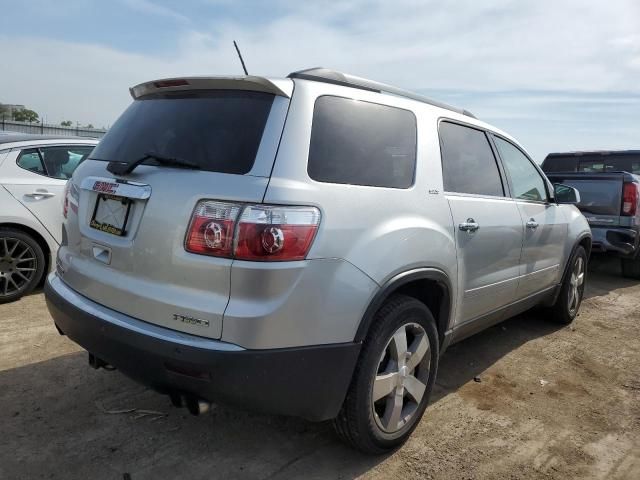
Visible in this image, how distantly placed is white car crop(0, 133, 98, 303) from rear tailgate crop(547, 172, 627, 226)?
6626 millimetres

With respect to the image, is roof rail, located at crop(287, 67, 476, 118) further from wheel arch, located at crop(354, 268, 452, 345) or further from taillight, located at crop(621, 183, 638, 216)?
taillight, located at crop(621, 183, 638, 216)

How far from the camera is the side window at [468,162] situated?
10.2 feet

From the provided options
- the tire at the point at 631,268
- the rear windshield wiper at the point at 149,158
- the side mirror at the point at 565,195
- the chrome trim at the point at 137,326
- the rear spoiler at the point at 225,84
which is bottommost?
the tire at the point at 631,268

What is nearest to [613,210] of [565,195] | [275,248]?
[565,195]

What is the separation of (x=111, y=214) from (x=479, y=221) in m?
2.14

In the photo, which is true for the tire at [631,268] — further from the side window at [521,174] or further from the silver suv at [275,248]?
the silver suv at [275,248]

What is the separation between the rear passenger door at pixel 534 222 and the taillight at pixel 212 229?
2.53 meters

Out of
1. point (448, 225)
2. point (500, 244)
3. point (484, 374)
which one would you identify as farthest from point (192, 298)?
point (484, 374)

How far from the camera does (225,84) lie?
7.91 feet

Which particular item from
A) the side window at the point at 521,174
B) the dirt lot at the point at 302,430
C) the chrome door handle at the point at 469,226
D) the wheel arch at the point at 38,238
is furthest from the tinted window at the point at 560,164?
the wheel arch at the point at 38,238

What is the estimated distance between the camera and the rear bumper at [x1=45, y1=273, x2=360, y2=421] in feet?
6.74

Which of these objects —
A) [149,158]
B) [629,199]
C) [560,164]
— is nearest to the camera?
[149,158]

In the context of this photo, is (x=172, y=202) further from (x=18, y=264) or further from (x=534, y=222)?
(x=18, y=264)

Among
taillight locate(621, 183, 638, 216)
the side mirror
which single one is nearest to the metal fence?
taillight locate(621, 183, 638, 216)
